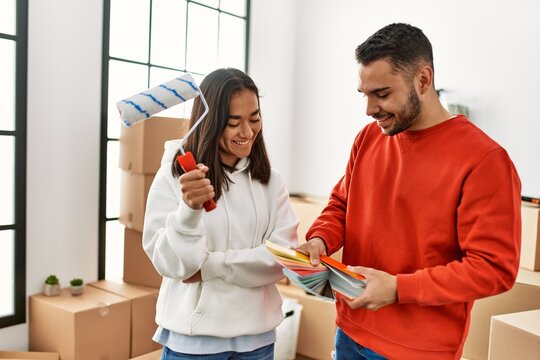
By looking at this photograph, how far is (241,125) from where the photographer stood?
1.28 metres

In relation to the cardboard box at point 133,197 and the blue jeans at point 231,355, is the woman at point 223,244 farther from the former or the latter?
the cardboard box at point 133,197

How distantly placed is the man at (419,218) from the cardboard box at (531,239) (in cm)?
115

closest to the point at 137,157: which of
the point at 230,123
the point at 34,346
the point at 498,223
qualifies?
the point at 34,346

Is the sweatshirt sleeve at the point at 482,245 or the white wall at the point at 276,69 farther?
the white wall at the point at 276,69

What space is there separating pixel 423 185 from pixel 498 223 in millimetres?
176

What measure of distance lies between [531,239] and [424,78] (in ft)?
4.30

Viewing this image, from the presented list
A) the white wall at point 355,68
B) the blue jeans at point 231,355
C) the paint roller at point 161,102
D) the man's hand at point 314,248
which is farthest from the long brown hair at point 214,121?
the white wall at point 355,68

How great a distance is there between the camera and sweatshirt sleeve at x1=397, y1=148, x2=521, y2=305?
101cm

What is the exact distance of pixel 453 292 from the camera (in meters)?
1.02

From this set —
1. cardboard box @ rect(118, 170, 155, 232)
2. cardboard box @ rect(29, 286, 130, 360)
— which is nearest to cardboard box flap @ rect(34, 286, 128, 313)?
cardboard box @ rect(29, 286, 130, 360)

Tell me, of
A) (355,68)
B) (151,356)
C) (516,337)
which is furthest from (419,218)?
(355,68)

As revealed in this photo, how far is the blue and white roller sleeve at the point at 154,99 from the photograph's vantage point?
42.4 inches

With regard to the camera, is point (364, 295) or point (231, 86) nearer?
point (364, 295)

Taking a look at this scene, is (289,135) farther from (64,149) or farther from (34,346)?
(34,346)
